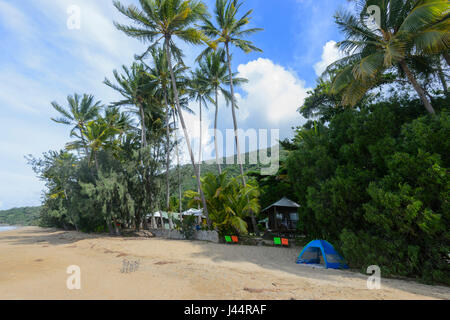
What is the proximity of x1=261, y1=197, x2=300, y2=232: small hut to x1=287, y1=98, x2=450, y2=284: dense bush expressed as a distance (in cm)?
542

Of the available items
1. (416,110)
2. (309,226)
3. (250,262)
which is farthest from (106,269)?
(416,110)

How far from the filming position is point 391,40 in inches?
319

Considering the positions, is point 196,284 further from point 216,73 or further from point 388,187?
point 216,73

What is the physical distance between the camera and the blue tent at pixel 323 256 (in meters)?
8.69

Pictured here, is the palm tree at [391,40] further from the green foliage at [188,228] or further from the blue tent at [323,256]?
the green foliage at [188,228]

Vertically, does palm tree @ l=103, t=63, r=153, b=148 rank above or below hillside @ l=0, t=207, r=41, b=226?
above

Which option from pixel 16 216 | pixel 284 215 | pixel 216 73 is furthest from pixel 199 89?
pixel 16 216

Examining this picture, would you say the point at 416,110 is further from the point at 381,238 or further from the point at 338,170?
the point at 381,238

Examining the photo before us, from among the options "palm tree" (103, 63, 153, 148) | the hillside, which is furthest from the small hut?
the hillside

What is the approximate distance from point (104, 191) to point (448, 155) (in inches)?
756

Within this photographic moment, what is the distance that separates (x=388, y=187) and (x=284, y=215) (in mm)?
11126

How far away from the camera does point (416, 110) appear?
8680 millimetres

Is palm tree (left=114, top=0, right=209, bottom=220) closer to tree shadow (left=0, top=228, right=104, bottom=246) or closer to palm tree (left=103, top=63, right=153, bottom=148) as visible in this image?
palm tree (left=103, top=63, right=153, bottom=148)

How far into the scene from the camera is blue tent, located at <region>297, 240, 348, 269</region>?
869cm
